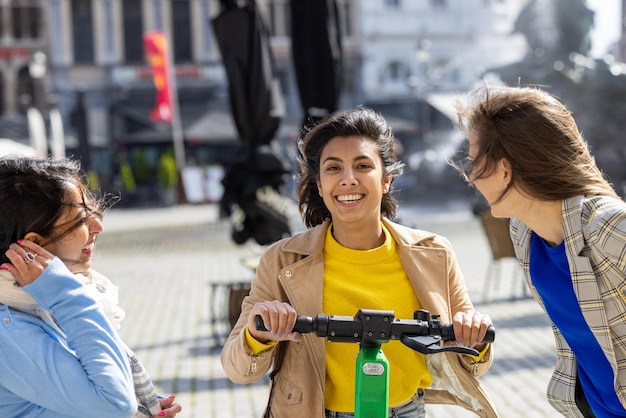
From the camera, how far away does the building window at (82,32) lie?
4131 centimetres

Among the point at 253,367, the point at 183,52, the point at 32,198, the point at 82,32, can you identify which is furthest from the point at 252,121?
the point at 82,32

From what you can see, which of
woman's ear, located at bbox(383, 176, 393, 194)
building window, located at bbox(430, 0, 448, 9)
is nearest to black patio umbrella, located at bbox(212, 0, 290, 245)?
woman's ear, located at bbox(383, 176, 393, 194)

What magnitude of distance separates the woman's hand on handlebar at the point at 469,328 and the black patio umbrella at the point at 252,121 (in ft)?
18.5

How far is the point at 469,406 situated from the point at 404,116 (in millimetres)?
38855

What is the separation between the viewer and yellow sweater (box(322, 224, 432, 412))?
2453 millimetres

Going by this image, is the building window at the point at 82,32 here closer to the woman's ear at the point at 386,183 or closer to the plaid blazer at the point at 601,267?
the woman's ear at the point at 386,183

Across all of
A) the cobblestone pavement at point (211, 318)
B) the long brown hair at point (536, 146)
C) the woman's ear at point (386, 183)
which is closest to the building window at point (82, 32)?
the cobblestone pavement at point (211, 318)

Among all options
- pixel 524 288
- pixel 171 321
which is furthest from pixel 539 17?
pixel 171 321

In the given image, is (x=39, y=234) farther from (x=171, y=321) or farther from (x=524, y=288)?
(x=524, y=288)

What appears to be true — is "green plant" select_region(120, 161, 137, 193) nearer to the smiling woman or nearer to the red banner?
the red banner

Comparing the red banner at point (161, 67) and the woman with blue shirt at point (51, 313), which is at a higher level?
the woman with blue shirt at point (51, 313)

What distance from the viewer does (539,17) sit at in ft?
61.5

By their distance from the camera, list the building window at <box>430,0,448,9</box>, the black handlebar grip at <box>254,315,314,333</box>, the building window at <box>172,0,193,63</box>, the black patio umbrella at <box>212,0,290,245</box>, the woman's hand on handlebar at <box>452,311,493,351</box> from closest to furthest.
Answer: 1. the black handlebar grip at <box>254,315,314,333</box>
2. the woman's hand on handlebar at <box>452,311,493,351</box>
3. the black patio umbrella at <box>212,0,290,245</box>
4. the building window at <box>172,0,193,63</box>
5. the building window at <box>430,0,448,9</box>

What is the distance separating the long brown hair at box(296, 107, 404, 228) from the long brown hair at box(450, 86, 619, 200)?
0.36 metres
